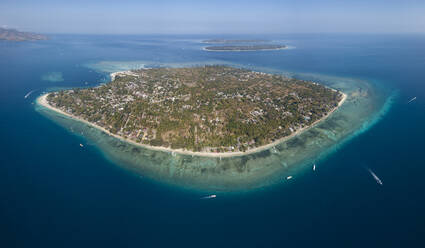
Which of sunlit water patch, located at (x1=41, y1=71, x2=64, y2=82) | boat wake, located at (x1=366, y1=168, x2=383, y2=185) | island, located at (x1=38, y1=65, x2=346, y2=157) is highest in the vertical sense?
sunlit water patch, located at (x1=41, y1=71, x2=64, y2=82)

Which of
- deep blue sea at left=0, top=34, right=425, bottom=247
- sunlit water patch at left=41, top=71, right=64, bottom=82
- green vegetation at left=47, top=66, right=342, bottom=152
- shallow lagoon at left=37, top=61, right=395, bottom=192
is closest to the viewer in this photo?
deep blue sea at left=0, top=34, right=425, bottom=247

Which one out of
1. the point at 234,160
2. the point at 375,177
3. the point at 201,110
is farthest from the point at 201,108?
the point at 375,177

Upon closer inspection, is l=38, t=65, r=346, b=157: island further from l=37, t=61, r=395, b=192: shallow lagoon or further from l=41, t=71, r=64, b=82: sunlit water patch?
l=41, t=71, r=64, b=82: sunlit water patch

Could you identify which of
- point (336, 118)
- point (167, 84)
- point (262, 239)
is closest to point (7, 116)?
point (167, 84)

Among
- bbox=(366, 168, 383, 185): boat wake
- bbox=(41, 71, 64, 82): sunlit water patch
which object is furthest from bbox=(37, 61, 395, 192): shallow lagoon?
bbox=(41, 71, 64, 82): sunlit water patch

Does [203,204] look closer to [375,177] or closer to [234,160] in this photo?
[234,160]

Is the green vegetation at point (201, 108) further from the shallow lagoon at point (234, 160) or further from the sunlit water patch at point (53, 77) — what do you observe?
the sunlit water patch at point (53, 77)

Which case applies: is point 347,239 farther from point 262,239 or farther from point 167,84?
point 167,84
